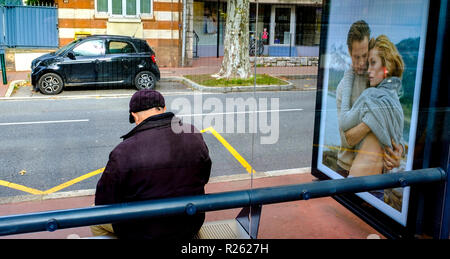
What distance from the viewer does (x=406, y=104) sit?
3.04 metres

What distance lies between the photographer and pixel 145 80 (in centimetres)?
373

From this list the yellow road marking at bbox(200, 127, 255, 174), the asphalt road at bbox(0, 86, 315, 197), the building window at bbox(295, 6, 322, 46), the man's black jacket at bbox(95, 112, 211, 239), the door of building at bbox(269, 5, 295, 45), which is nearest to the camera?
the man's black jacket at bbox(95, 112, 211, 239)

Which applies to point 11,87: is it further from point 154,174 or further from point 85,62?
point 154,174

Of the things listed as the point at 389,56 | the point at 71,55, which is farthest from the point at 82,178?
the point at 389,56

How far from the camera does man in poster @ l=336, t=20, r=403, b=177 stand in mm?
3271

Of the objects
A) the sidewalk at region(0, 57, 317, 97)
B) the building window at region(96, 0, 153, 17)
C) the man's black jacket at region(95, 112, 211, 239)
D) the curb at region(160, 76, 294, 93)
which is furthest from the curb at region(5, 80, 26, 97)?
the man's black jacket at region(95, 112, 211, 239)

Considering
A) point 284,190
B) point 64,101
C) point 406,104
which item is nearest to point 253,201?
point 284,190

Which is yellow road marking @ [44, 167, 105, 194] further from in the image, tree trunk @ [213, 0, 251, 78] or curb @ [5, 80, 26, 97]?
tree trunk @ [213, 0, 251, 78]

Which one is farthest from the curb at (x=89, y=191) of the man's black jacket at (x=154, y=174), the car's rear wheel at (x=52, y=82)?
the man's black jacket at (x=154, y=174)

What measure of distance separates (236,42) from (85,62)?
1294 mm

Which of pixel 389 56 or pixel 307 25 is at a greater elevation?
pixel 307 25

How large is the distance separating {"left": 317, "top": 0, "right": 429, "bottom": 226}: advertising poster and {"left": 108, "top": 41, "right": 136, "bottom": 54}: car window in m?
1.71

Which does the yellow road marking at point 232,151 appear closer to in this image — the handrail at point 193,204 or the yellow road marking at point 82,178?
the yellow road marking at point 82,178

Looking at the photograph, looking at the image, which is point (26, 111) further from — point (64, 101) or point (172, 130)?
point (172, 130)
